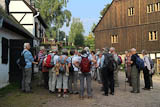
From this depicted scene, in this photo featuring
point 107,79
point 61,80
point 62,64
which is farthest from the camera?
point 107,79

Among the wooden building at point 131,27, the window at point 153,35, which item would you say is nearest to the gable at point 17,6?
the wooden building at point 131,27

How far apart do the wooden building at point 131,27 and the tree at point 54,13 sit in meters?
16.7

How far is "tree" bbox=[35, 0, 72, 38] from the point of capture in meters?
43.5

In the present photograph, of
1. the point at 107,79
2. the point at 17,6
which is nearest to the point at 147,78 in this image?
the point at 107,79

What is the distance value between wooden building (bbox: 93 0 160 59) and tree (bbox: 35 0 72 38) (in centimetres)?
1674

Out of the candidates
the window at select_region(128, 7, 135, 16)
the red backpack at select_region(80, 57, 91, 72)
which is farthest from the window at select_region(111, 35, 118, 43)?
the red backpack at select_region(80, 57, 91, 72)

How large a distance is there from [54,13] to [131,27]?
22767 mm

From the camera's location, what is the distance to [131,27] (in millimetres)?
25953

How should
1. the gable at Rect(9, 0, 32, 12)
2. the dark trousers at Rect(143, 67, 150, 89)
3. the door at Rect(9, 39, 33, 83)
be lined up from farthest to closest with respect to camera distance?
the gable at Rect(9, 0, 32, 12) → the door at Rect(9, 39, 33, 83) → the dark trousers at Rect(143, 67, 150, 89)

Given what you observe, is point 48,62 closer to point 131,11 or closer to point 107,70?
point 107,70

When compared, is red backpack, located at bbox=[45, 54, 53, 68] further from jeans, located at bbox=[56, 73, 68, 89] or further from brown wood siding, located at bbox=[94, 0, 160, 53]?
brown wood siding, located at bbox=[94, 0, 160, 53]

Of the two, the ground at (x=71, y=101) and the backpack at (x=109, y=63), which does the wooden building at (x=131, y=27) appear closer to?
the backpack at (x=109, y=63)

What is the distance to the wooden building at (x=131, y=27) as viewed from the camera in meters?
23.9

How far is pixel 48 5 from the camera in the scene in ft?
144
